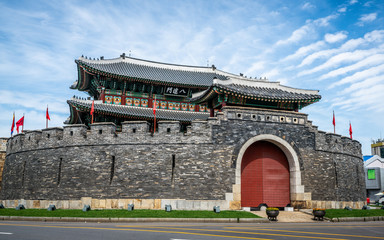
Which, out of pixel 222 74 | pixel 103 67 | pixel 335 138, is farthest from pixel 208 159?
pixel 222 74

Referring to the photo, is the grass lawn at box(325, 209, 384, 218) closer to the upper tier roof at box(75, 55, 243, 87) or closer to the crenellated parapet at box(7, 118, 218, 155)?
the crenellated parapet at box(7, 118, 218, 155)

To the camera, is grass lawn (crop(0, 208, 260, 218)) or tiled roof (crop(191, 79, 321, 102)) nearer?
grass lawn (crop(0, 208, 260, 218))

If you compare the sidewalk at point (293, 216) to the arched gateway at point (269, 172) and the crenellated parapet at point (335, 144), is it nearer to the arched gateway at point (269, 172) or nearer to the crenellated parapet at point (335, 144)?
the arched gateway at point (269, 172)

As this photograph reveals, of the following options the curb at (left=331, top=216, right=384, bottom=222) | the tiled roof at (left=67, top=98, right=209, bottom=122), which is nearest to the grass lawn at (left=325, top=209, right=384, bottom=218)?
the curb at (left=331, top=216, right=384, bottom=222)

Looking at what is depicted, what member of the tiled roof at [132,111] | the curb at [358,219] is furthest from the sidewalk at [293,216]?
the tiled roof at [132,111]

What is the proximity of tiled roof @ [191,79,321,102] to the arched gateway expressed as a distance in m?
2.55

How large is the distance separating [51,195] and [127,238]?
39.2 feet

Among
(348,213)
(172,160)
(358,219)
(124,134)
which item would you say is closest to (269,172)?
(348,213)

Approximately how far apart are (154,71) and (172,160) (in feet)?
40.1

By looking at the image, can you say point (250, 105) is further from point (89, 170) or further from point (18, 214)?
point (18, 214)

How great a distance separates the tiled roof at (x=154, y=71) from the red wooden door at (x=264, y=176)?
31.4 ft

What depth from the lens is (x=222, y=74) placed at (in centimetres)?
3153

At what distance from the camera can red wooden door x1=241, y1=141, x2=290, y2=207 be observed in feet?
60.7

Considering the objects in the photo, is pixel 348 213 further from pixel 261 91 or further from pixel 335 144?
pixel 261 91
